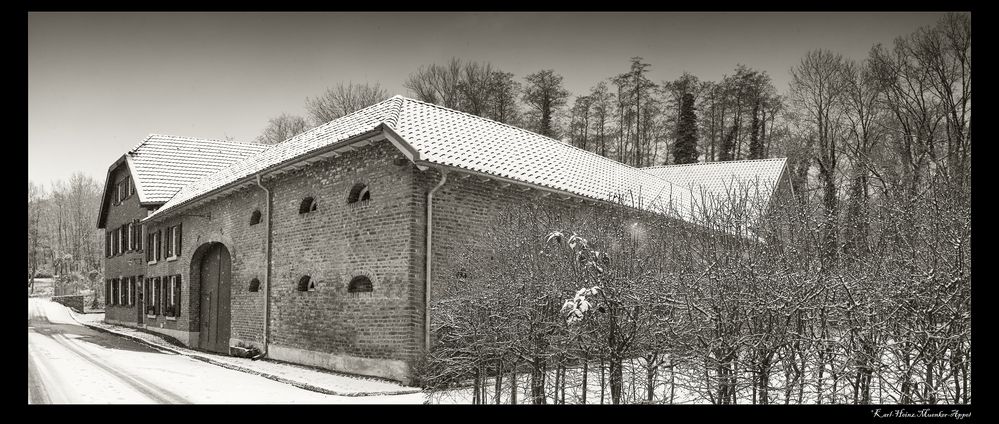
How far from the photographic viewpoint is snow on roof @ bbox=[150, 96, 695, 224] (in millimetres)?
13281

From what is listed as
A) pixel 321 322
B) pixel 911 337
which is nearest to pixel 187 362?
pixel 321 322

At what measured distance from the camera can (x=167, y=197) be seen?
2605 centimetres

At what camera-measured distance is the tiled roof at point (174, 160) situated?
2652 centimetres

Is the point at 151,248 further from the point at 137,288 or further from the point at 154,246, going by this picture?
the point at 137,288

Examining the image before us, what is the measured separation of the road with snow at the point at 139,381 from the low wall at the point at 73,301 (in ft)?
73.1

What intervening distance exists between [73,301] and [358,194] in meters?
36.1

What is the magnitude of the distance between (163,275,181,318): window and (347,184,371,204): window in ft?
38.2

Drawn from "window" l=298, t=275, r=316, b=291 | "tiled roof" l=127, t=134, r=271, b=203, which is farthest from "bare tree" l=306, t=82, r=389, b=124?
"window" l=298, t=275, r=316, b=291

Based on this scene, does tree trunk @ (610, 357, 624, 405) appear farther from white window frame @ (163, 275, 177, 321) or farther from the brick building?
white window frame @ (163, 275, 177, 321)

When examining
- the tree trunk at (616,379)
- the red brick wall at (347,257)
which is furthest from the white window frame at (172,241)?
the tree trunk at (616,379)

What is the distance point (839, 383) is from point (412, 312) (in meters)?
7.21

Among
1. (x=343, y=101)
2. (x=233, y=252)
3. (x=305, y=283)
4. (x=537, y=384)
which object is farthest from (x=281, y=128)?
(x=537, y=384)

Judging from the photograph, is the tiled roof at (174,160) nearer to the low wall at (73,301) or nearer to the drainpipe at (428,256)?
the drainpipe at (428,256)

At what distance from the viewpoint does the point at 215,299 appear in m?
20.5
